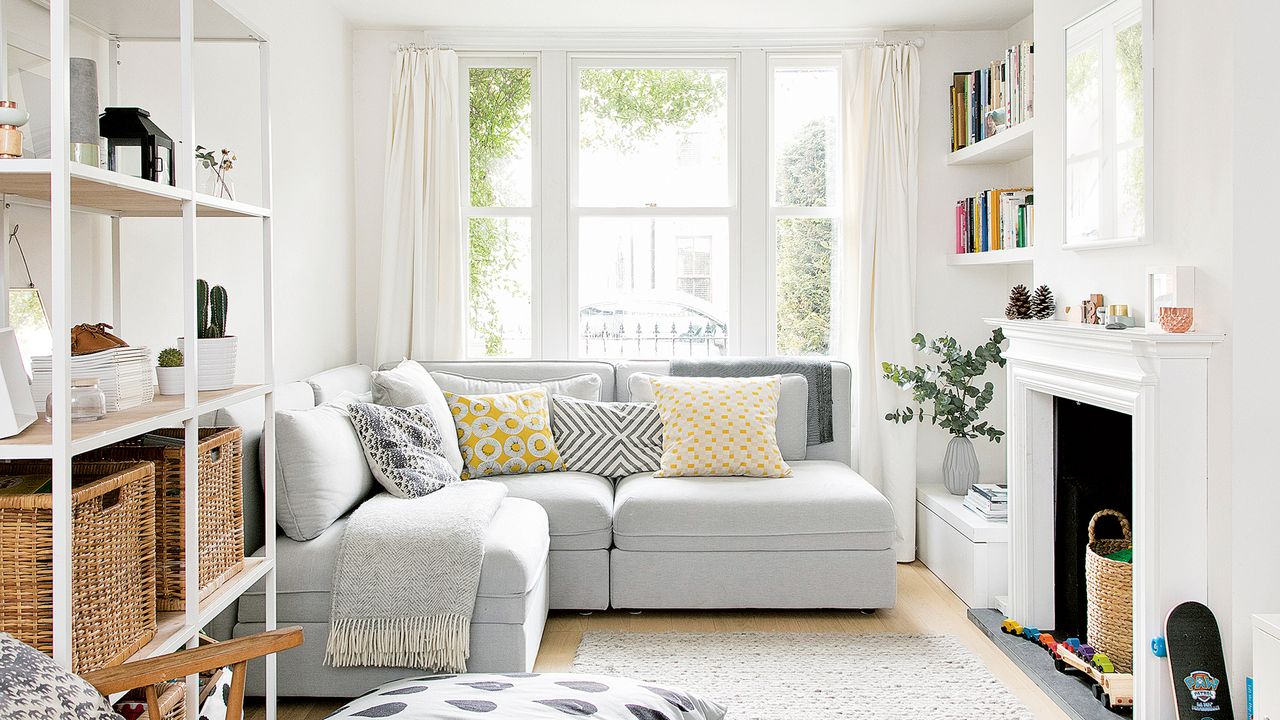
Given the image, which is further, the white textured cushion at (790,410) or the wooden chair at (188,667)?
the white textured cushion at (790,410)

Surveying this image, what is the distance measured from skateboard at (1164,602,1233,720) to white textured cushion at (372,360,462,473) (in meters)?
2.50

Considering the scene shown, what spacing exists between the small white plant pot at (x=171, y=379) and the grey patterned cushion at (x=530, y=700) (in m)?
0.79

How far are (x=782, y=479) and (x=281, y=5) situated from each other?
2.75m

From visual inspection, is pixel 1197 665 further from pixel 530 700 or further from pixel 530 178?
pixel 530 178

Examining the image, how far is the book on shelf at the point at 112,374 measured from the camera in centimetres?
174

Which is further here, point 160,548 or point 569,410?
point 569,410

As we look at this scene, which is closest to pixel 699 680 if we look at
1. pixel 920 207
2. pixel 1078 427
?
pixel 1078 427

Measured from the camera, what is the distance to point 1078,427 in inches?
140

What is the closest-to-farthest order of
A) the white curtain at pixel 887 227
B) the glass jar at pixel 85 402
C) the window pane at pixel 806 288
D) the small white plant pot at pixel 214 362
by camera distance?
the glass jar at pixel 85 402 → the small white plant pot at pixel 214 362 → the white curtain at pixel 887 227 → the window pane at pixel 806 288

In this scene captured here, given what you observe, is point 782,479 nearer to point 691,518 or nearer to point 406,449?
point 691,518

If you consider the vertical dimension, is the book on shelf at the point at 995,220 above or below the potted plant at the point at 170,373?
above

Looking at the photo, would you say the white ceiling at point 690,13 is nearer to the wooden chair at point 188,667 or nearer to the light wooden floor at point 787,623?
the light wooden floor at point 787,623

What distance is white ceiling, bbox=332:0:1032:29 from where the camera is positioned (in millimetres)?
4402

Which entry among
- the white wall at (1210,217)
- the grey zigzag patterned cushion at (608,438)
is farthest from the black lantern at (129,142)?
the grey zigzag patterned cushion at (608,438)
